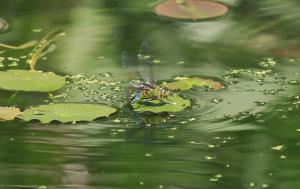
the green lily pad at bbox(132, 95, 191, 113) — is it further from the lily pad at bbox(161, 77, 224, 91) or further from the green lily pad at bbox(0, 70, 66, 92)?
the green lily pad at bbox(0, 70, 66, 92)

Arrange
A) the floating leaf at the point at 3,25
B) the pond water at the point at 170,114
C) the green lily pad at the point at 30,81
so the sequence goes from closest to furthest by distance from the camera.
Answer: the pond water at the point at 170,114 < the green lily pad at the point at 30,81 < the floating leaf at the point at 3,25

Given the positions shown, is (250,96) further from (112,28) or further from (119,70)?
(112,28)

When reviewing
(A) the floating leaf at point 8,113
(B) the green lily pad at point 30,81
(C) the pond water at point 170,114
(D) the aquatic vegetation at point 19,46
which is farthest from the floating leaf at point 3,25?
(A) the floating leaf at point 8,113

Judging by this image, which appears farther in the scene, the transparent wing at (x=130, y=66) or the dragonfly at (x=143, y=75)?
the transparent wing at (x=130, y=66)

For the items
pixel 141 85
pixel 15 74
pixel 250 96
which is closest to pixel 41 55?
pixel 15 74

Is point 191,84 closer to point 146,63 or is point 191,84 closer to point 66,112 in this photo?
point 146,63

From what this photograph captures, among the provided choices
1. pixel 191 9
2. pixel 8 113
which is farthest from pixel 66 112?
pixel 191 9

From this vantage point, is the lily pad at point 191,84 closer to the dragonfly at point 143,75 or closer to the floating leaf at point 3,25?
the dragonfly at point 143,75
